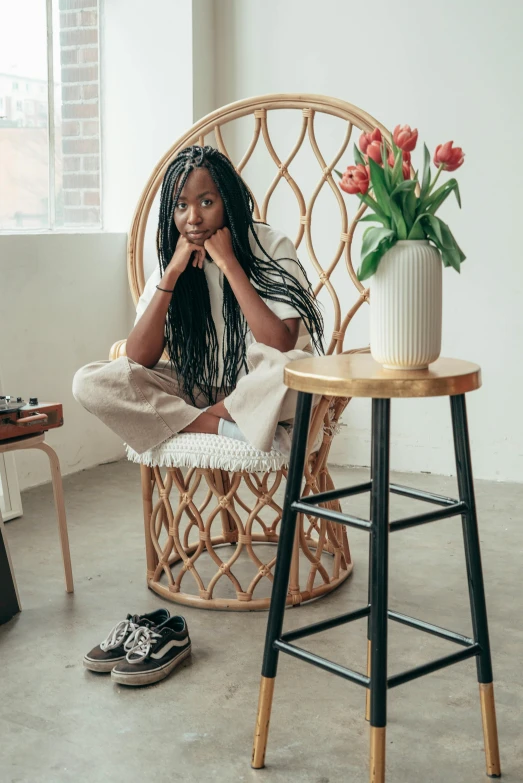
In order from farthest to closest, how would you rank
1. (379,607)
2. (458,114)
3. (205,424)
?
(458,114) → (205,424) → (379,607)

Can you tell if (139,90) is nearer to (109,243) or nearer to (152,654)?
(109,243)

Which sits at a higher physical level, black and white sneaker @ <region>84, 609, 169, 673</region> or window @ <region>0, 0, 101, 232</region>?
window @ <region>0, 0, 101, 232</region>

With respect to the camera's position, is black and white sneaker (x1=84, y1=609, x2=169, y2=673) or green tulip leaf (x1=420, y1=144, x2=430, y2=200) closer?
green tulip leaf (x1=420, y1=144, x2=430, y2=200)

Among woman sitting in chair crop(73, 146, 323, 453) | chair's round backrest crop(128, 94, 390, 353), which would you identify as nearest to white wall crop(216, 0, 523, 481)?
chair's round backrest crop(128, 94, 390, 353)

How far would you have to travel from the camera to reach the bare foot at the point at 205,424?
→ 211cm

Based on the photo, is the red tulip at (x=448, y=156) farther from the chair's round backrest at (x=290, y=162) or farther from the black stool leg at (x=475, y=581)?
the chair's round backrest at (x=290, y=162)

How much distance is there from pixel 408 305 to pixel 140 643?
35.6 inches

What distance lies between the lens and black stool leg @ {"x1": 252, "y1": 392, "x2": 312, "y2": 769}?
1.48m

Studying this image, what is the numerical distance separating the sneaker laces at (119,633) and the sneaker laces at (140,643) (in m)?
0.02

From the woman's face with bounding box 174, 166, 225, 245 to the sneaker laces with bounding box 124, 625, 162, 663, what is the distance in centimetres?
91

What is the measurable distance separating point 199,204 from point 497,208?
152 centimetres

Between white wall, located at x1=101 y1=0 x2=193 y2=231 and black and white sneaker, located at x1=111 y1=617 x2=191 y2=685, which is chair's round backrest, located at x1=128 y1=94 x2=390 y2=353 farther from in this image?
white wall, located at x1=101 y1=0 x2=193 y2=231

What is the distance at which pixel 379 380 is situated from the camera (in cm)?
135

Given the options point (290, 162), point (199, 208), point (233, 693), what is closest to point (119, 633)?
point (233, 693)
